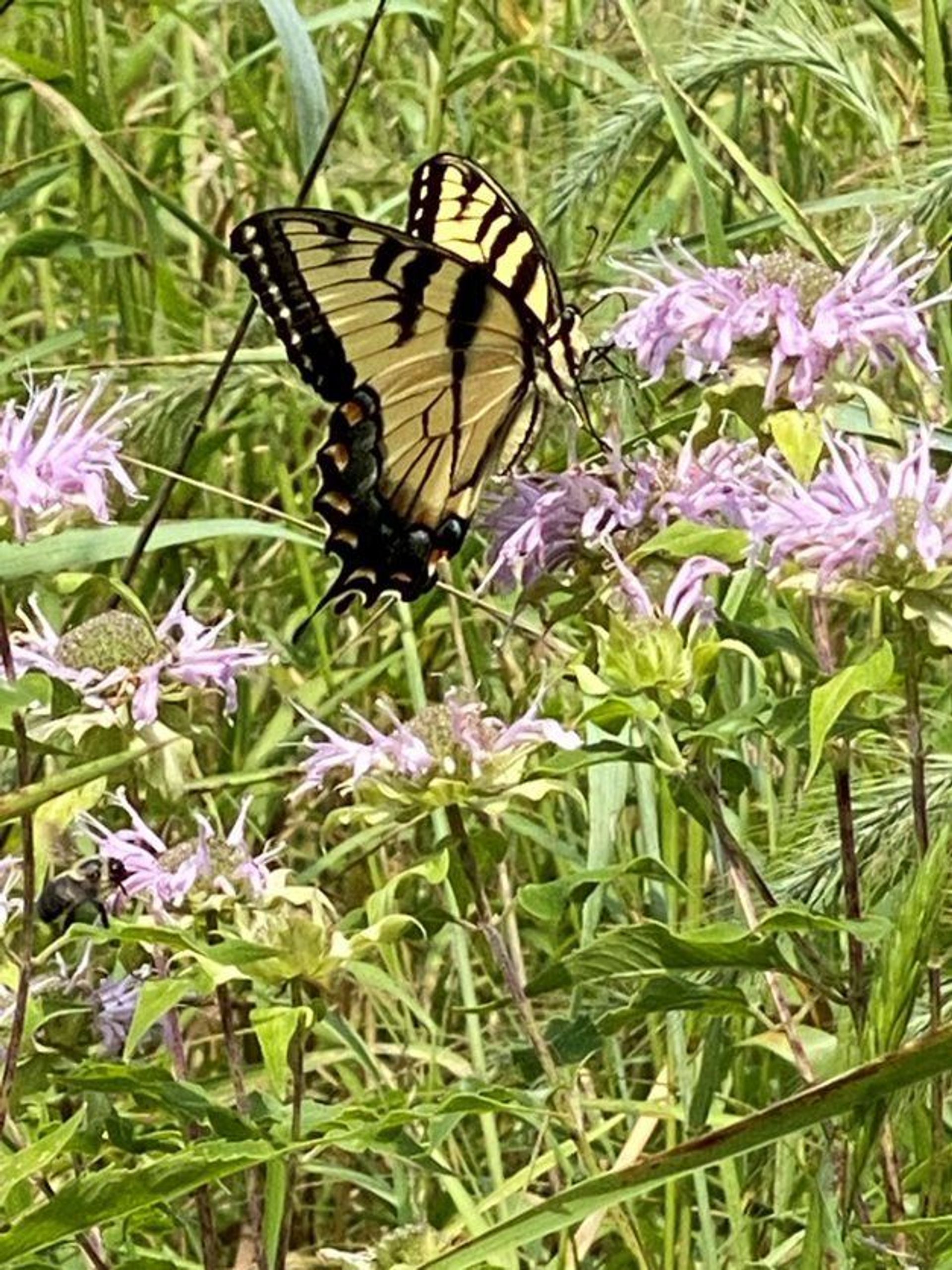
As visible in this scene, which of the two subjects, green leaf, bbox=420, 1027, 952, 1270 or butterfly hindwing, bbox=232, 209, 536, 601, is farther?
butterfly hindwing, bbox=232, 209, 536, 601

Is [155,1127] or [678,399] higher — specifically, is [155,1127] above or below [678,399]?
below

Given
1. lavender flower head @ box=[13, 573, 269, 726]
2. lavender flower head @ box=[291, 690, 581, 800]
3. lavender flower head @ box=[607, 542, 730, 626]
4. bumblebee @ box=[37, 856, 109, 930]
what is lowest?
bumblebee @ box=[37, 856, 109, 930]

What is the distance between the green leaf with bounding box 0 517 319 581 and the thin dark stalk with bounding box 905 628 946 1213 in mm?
433

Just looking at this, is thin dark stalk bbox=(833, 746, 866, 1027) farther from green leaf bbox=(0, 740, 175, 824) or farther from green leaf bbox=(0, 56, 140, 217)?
green leaf bbox=(0, 56, 140, 217)

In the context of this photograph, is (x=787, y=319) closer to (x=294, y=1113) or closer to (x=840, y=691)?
(x=840, y=691)

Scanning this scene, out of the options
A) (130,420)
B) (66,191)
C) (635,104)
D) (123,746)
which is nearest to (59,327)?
(66,191)

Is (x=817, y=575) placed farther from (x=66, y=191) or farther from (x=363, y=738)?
(x=66, y=191)

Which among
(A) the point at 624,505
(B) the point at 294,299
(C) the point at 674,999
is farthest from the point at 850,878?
(B) the point at 294,299

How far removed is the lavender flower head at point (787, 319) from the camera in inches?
45.1

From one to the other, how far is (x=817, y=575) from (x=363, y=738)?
55 cm

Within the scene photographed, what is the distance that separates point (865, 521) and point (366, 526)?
494mm

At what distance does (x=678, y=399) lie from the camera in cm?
156

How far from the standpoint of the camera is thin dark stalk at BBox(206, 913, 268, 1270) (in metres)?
0.99

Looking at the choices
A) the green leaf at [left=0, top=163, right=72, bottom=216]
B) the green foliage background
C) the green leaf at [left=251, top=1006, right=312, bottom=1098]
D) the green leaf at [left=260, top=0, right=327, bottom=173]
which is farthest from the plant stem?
the green leaf at [left=0, top=163, right=72, bottom=216]
